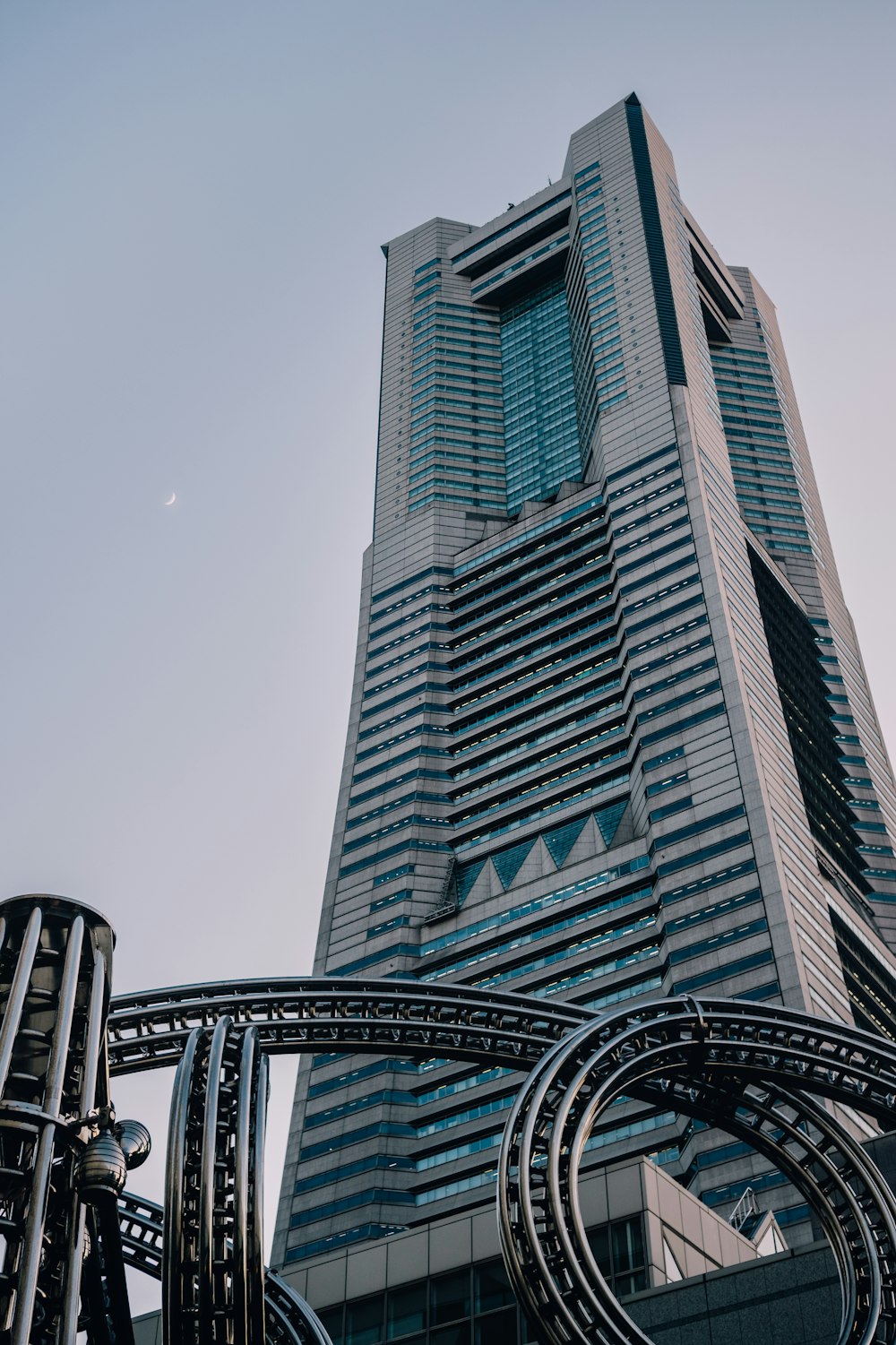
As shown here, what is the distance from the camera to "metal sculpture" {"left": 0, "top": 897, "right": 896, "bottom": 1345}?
95.7ft

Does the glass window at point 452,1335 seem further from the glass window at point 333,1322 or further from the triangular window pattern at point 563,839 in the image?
the triangular window pattern at point 563,839

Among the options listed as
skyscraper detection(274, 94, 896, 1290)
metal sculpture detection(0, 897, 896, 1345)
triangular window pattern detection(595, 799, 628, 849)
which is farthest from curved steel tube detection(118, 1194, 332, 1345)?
triangular window pattern detection(595, 799, 628, 849)

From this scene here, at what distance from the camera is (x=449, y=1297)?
46219mm

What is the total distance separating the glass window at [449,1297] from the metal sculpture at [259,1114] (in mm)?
7520

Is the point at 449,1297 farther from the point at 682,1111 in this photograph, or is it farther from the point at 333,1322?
the point at 682,1111

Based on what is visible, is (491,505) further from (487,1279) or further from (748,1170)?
(487,1279)

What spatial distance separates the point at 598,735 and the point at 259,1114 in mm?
112779

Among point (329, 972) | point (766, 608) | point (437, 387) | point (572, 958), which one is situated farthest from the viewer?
point (437, 387)

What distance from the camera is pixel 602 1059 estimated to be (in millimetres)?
39406

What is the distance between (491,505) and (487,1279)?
14212 cm

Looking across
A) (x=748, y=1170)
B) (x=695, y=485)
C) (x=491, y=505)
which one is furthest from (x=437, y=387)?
(x=748, y=1170)

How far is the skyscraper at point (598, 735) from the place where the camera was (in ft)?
384

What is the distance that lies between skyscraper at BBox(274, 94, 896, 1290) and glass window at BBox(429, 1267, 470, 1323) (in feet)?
166

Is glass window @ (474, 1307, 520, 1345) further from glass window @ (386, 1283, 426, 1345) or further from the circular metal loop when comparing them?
the circular metal loop
